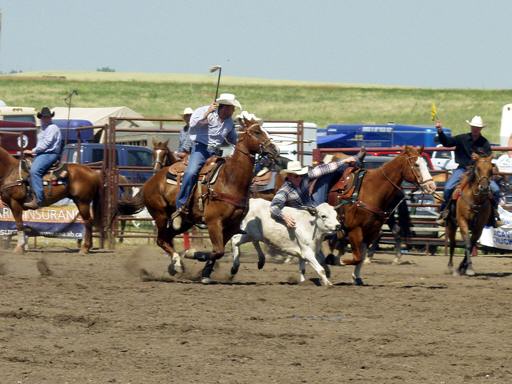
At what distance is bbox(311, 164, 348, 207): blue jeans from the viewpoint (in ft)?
47.8

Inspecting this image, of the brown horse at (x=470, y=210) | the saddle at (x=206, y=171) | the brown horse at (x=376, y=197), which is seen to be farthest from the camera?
the brown horse at (x=470, y=210)

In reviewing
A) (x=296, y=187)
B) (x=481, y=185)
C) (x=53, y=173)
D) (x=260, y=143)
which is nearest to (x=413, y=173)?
(x=296, y=187)

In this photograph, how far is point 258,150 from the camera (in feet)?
40.9

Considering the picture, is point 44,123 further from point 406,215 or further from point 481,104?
point 481,104

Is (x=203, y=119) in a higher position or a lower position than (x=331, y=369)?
higher

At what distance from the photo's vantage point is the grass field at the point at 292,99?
5938cm

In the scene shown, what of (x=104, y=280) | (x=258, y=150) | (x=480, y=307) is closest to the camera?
(x=480, y=307)

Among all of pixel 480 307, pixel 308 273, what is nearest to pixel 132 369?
pixel 480 307

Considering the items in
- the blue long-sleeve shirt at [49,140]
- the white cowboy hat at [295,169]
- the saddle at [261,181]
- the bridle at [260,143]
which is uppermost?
the bridle at [260,143]

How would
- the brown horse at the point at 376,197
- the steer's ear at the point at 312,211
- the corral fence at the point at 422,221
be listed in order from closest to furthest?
the steer's ear at the point at 312,211 < the brown horse at the point at 376,197 < the corral fence at the point at 422,221

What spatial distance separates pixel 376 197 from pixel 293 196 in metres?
0.97

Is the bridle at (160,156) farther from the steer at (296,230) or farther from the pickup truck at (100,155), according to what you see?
the pickup truck at (100,155)

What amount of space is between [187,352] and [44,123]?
9.56 meters

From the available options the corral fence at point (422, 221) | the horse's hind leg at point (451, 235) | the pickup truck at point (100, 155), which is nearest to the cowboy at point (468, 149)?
the horse's hind leg at point (451, 235)
